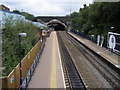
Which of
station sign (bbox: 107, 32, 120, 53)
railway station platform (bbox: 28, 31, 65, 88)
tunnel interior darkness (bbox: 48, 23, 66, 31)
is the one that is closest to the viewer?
railway station platform (bbox: 28, 31, 65, 88)

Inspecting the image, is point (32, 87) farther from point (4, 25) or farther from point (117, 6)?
point (117, 6)

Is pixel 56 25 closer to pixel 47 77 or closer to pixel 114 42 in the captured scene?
pixel 114 42

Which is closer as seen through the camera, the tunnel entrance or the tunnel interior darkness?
the tunnel entrance

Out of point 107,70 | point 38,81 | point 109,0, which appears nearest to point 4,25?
point 38,81

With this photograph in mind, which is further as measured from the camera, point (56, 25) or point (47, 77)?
point (56, 25)

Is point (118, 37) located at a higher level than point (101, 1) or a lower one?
lower

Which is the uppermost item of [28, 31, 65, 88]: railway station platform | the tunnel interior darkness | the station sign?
the tunnel interior darkness

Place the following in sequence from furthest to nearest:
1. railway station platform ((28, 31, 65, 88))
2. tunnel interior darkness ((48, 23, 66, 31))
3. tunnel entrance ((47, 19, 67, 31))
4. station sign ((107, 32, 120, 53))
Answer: tunnel interior darkness ((48, 23, 66, 31))
tunnel entrance ((47, 19, 67, 31))
station sign ((107, 32, 120, 53))
railway station platform ((28, 31, 65, 88))

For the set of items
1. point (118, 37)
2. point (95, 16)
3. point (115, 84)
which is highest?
point (95, 16)

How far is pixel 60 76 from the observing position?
15.1 m

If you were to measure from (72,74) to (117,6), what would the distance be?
86.4 ft

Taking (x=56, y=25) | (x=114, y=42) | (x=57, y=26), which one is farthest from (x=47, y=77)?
(x=57, y=26)

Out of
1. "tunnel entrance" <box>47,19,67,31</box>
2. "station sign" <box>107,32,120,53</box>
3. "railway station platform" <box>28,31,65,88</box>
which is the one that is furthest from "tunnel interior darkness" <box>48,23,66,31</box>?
"railway station platform" <box>28,31,65,88</box>

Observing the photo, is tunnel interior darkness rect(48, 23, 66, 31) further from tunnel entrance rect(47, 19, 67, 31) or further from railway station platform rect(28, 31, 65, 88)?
railway station platform rect(28, 31, 65, 88)
